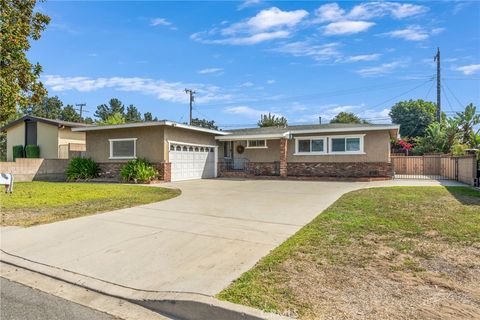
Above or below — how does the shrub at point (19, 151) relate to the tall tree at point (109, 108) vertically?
below

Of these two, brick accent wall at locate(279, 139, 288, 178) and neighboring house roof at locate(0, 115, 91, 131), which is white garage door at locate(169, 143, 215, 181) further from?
neighboring house roof at locate(0, 115, 91, 131)

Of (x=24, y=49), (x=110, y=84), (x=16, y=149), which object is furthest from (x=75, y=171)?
(x=110, y=84)

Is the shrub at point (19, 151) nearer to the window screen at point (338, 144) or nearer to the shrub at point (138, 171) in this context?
the shrub at point (138, 171)

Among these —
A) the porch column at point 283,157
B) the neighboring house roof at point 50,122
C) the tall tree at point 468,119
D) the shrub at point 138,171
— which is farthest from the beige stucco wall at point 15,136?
the tall tree at point 468,119

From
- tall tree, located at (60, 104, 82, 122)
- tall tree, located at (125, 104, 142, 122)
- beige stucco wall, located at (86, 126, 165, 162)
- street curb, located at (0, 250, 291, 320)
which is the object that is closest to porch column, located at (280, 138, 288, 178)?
beige stucco wall, located at (86, 126, 165, 162)

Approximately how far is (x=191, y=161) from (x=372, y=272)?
55.5 ft

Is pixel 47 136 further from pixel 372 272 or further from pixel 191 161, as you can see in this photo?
pixel 372 272

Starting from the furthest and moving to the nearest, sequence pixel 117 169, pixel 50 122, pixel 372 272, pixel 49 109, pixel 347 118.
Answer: pixel 49 109 → pixel 347 118 → pixel 50 122 → pixel 117 169 → pixel 372 272

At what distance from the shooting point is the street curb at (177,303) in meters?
3.12

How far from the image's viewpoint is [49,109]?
58438 mm

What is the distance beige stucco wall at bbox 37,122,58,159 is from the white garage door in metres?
10.9

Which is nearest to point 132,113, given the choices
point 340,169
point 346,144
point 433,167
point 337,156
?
point 337,156

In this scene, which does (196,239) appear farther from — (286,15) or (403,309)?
(286,15)

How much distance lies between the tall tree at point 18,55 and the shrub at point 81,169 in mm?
4761
